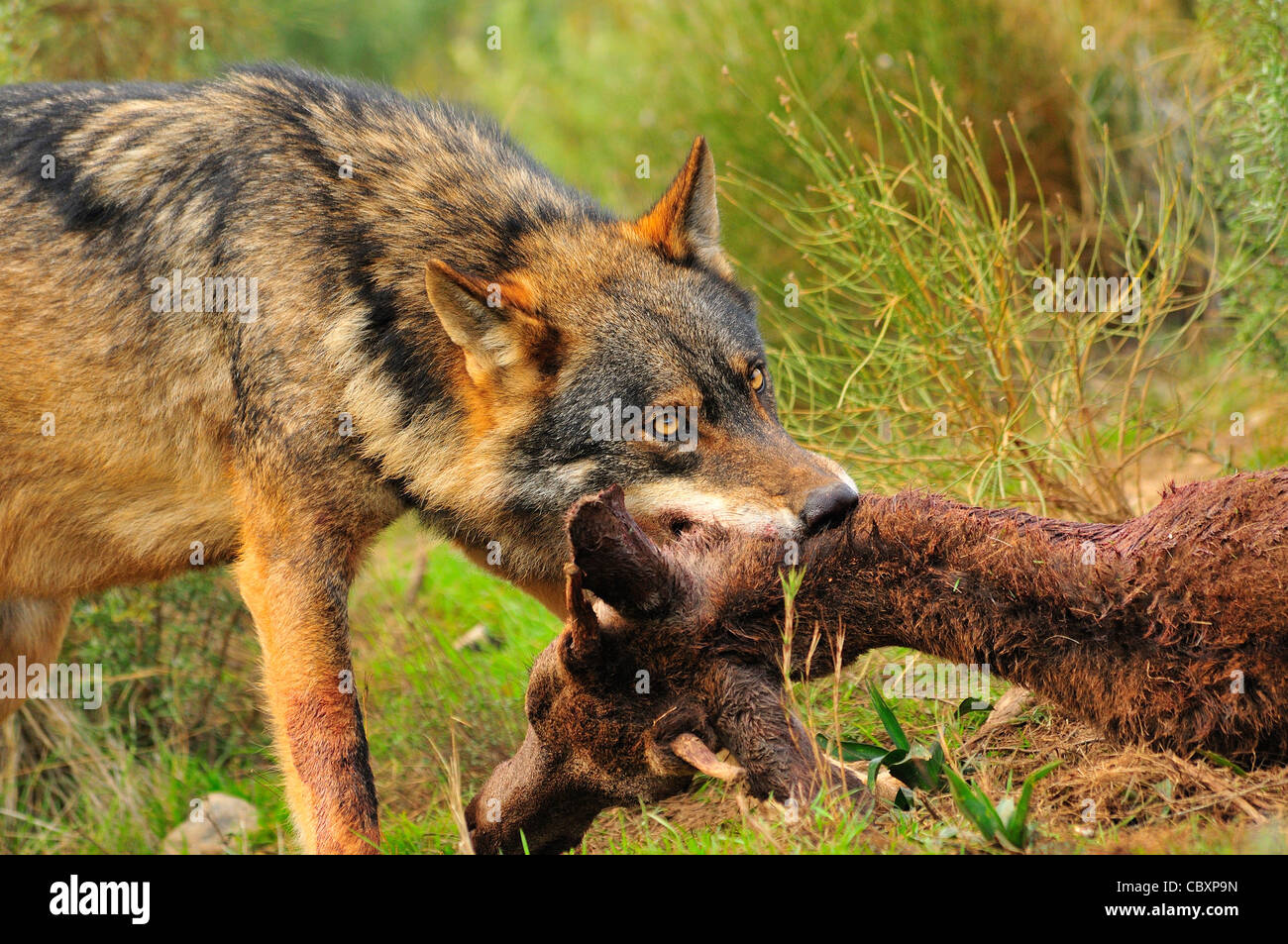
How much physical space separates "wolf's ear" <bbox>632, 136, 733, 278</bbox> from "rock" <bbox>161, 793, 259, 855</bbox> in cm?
335

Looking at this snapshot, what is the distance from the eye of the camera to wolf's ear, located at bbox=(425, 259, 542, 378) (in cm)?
397

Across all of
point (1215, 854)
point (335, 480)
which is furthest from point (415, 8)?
point (1215, 854)

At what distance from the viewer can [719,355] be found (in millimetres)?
4230

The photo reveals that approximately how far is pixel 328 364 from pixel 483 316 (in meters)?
0.61

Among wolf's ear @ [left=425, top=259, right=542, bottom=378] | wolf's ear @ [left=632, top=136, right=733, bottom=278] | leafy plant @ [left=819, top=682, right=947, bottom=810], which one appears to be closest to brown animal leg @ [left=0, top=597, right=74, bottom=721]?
wolf's ear @ [left=425, top=259, right=542, bottom=378]

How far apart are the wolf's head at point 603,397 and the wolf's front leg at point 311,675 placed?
0.57m

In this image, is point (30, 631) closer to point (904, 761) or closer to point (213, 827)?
point (213, 827)

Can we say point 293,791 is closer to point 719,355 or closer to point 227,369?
point 227,369

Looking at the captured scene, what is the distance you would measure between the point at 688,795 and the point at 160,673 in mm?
3334

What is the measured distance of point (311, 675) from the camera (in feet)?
13.6

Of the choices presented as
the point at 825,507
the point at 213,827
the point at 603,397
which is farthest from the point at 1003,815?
the point at 213,827

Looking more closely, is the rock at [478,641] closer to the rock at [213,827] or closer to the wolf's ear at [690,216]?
the rock at [213,827]

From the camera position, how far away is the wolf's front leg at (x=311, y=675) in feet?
13.4

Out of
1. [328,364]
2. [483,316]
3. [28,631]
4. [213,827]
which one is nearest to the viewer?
[483,316]
